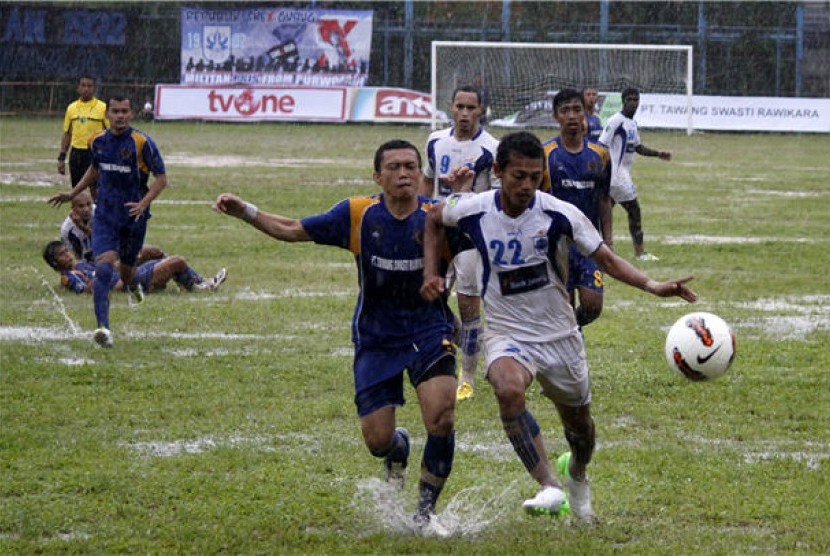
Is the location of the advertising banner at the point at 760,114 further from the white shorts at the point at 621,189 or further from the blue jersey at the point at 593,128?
the white shorts at the point at 621,189

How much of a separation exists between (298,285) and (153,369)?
15.7 ft

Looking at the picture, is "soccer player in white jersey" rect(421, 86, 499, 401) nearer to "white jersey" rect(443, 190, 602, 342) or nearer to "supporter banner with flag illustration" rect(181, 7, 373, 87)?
"white jersey" rect(443, 190, 602, 342)

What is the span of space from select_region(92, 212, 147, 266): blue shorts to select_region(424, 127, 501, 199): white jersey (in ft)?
9.67

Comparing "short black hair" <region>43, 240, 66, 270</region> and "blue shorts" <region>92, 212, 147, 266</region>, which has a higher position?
"blue shorts" <region>92, 212, 147, 266</region>

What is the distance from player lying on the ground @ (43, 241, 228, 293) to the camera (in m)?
15.0

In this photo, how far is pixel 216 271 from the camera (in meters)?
16.4

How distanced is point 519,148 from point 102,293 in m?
6.34

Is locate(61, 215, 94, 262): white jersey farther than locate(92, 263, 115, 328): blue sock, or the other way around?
locate(61, 215, 94, 262): white jersey

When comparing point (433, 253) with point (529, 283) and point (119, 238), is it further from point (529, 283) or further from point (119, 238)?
point (119, 238)

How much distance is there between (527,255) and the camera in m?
6.57

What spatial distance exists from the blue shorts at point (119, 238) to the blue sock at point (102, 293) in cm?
26

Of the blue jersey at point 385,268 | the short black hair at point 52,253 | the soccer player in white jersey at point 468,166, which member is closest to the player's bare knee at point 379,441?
the blue jersey at point 385,268

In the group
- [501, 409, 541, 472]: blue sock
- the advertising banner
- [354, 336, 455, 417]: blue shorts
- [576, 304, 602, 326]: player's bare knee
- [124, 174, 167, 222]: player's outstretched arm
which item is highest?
the advertising banner

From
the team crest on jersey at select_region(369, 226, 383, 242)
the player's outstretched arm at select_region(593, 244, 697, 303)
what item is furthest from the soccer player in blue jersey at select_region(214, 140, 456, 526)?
the player's outstretched arm at select_region(593, 244, 697, 303)
